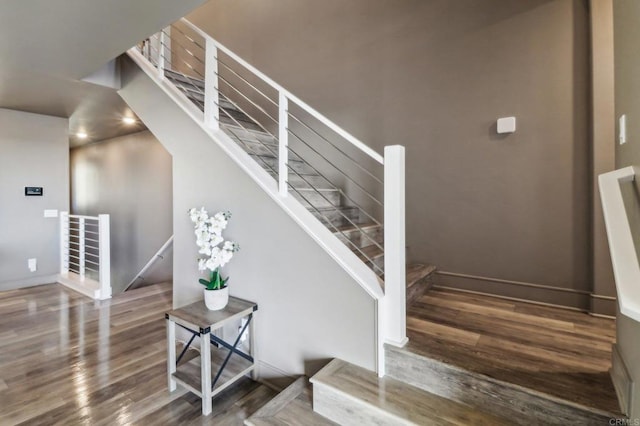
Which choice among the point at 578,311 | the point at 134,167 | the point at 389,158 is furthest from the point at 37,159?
the point at 578,311

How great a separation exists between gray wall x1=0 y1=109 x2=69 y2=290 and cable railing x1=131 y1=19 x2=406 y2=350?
2223 millimetres

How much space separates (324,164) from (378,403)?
2425 mm

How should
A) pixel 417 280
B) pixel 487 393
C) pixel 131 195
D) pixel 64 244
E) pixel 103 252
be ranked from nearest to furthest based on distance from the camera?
pixel 487 393 < pixel 417 280 < pixel 103 252 < pixel 64 244 < pixel 131 195

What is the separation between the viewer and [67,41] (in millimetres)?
2322

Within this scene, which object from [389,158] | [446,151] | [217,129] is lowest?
[389,158]

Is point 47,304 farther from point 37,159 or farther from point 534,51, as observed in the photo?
point 534,51

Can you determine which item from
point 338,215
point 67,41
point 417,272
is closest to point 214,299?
point 338,215

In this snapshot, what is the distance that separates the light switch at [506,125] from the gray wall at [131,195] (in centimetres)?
437

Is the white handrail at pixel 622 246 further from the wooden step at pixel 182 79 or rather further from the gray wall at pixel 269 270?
the wooden step at pixel 182 79

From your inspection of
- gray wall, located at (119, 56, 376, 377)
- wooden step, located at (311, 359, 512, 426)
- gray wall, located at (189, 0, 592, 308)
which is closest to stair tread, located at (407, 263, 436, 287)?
gray wall, located at (189, 0, 592, 308)

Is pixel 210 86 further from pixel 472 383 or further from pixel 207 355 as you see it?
pixel 472 383

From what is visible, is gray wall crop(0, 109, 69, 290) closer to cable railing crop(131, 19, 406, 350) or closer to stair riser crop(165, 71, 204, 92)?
cable railing crop(131, 19, 406, 350)

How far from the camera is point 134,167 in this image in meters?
5.33

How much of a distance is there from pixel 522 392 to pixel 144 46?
14.9 feet
